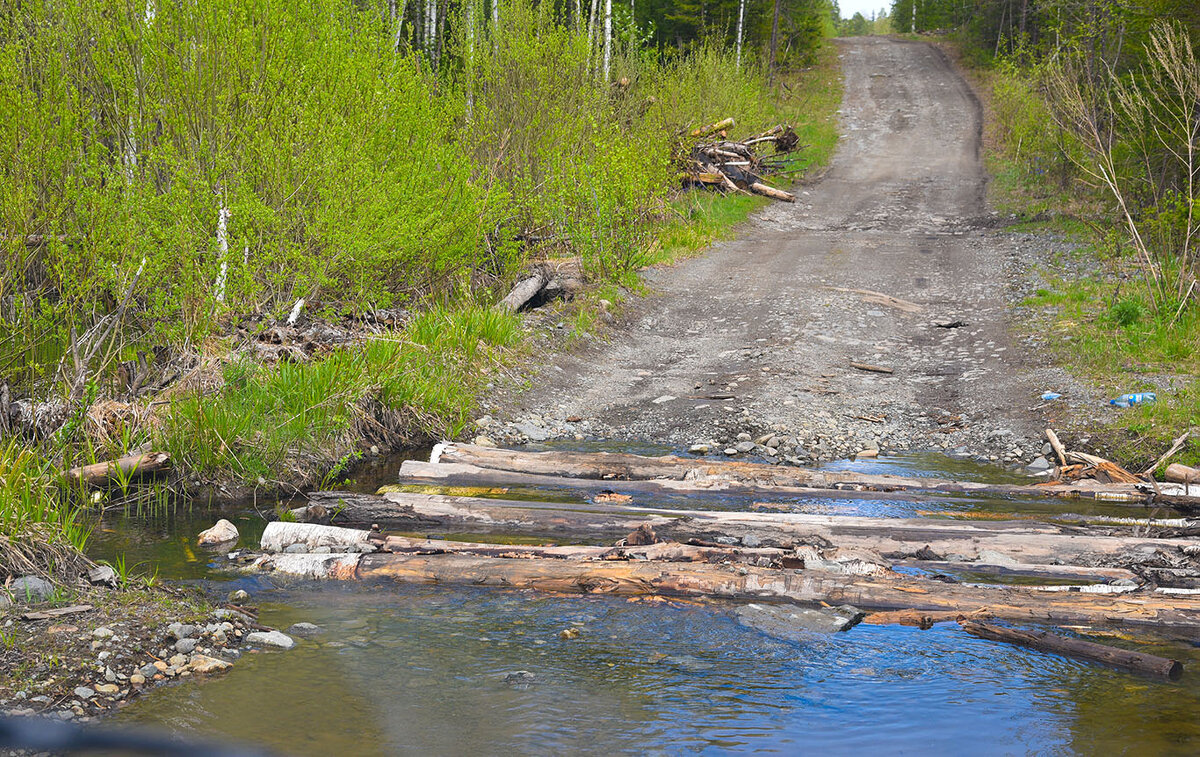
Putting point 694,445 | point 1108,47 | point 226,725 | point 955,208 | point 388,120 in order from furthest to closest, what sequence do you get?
point 955,208
point 1108,47
point 388,120
point 694,445
point 226,725

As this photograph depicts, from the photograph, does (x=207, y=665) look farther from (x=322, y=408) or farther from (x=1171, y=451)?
(x=1171, y=451)

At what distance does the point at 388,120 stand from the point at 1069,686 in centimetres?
892

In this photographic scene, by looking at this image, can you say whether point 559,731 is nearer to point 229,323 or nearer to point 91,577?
point 91,577

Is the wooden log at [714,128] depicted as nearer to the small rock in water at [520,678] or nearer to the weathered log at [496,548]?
the weathered log at [496,548]

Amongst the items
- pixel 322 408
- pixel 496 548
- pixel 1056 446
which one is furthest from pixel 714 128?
A: pixel 496 548

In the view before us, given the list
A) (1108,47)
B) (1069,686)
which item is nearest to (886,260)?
(1108,47)

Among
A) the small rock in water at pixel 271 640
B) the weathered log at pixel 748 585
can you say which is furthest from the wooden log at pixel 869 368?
the small rock in water at pixel 271 640

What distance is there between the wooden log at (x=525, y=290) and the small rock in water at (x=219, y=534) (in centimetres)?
606

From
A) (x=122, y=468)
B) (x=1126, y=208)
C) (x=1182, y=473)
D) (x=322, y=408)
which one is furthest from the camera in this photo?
(x=1126, y=208)

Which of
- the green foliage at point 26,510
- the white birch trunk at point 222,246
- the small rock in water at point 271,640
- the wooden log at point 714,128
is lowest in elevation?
the small rock in water at point 271,640

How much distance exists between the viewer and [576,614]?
18.0 feet

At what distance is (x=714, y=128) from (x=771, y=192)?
7.28 feet

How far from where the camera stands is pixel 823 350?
41.1 feet

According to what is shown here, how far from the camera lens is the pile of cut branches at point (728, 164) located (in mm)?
22719
